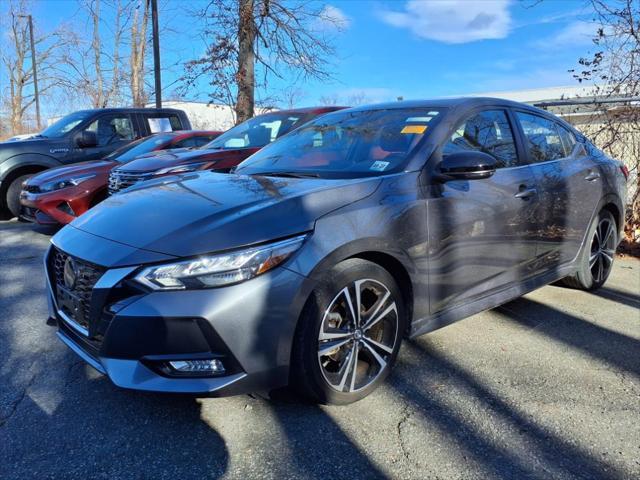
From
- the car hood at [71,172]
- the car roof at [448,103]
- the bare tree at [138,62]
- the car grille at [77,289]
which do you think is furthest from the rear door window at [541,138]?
the bare tree at [138,62]

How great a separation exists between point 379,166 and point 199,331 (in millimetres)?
1489


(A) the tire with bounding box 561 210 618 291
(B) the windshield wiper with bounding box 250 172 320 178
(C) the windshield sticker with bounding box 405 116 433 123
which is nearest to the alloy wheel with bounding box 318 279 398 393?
(B) the windshield wiper with bounding box 250 172 320 178

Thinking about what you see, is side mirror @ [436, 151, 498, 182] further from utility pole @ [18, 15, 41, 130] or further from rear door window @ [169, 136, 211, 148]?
utility pole @ [18, 15, 41, 130]

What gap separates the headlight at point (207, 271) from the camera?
6.91 ft

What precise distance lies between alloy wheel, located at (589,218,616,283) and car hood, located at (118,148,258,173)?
3915 mm

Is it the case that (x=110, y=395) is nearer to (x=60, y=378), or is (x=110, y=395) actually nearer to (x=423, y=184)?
(x=60, y=378)

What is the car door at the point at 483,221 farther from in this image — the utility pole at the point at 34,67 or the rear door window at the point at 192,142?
the utility pole at the point at 34,67

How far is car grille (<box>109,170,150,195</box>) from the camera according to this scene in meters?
5.60

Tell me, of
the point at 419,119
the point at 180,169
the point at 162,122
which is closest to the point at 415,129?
the point at 419,119

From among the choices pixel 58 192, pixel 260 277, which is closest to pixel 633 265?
pixel 260 277

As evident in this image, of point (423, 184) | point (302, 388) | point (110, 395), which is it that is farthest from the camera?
point (423, 184)

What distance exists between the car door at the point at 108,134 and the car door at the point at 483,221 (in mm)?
6891

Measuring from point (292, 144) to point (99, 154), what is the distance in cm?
576

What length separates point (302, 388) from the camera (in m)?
2.40
